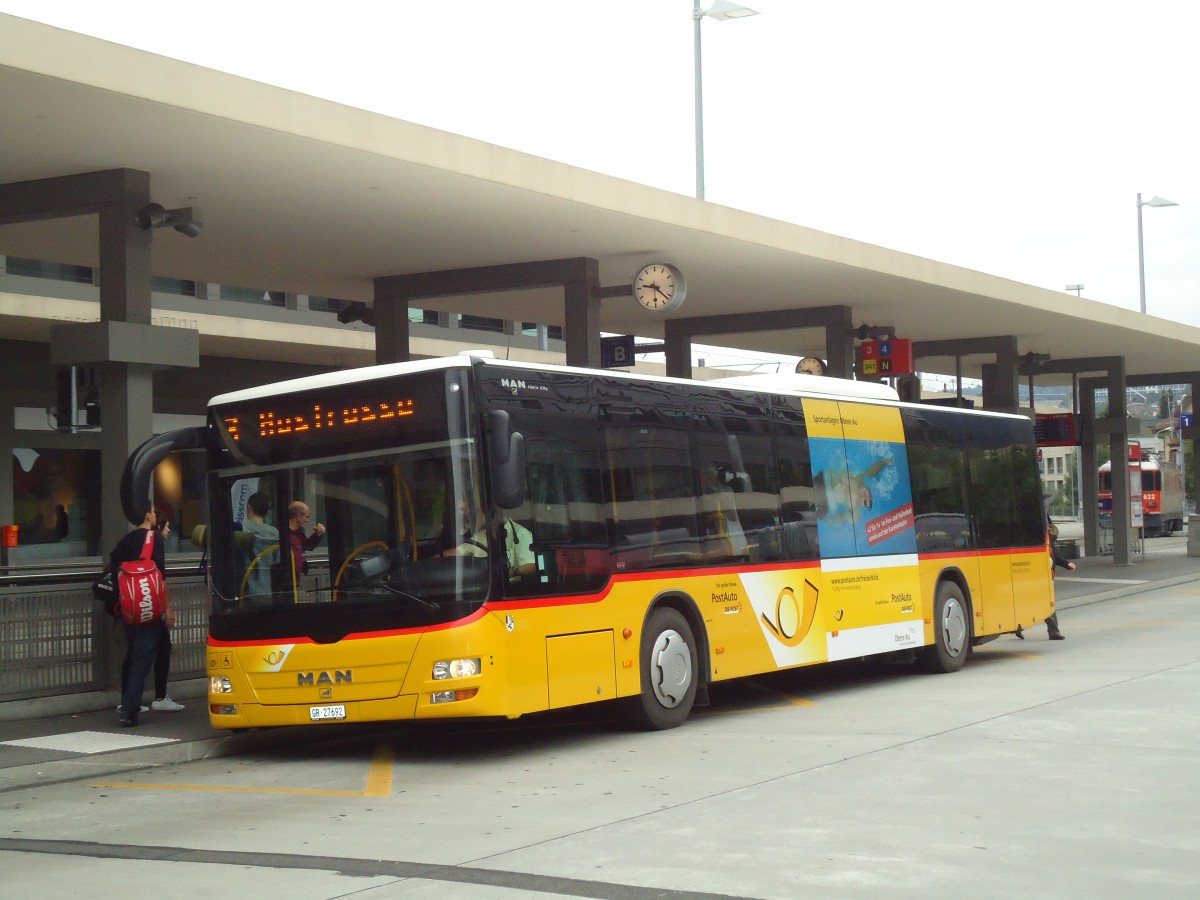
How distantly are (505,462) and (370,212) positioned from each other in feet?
24.0

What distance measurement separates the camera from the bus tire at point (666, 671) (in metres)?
12.1

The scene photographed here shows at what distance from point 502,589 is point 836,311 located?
1653 centimetres

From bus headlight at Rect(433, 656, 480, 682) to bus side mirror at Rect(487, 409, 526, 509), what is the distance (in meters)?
1.13

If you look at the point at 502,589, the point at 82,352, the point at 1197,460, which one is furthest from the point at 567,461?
the point at 1197,460

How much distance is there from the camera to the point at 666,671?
12.4 m

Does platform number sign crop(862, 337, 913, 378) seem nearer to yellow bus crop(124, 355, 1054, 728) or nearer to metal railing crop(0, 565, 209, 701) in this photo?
yellow bus crop(124, 355, 1054, 728)

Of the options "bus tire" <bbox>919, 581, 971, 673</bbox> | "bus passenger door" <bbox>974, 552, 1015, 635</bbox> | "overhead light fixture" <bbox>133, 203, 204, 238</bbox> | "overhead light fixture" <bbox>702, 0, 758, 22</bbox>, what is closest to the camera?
"overhead light fixture" <bbox>133, 203, 204, 238</bbox>

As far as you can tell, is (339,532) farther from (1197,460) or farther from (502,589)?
(1197,460)

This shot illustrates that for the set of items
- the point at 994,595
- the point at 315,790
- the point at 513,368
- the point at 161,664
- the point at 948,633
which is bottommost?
the point at 315,790

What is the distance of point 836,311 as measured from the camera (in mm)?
26141

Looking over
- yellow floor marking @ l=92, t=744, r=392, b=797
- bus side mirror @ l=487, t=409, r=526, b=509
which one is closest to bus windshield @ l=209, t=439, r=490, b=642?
bus side mirror @ l=487, t=409, r=526, b=509

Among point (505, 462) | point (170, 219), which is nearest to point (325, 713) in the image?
point (505, 462)

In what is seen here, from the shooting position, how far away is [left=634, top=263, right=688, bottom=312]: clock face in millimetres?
19938

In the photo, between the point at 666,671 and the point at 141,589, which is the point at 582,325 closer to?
the point at 666,671
